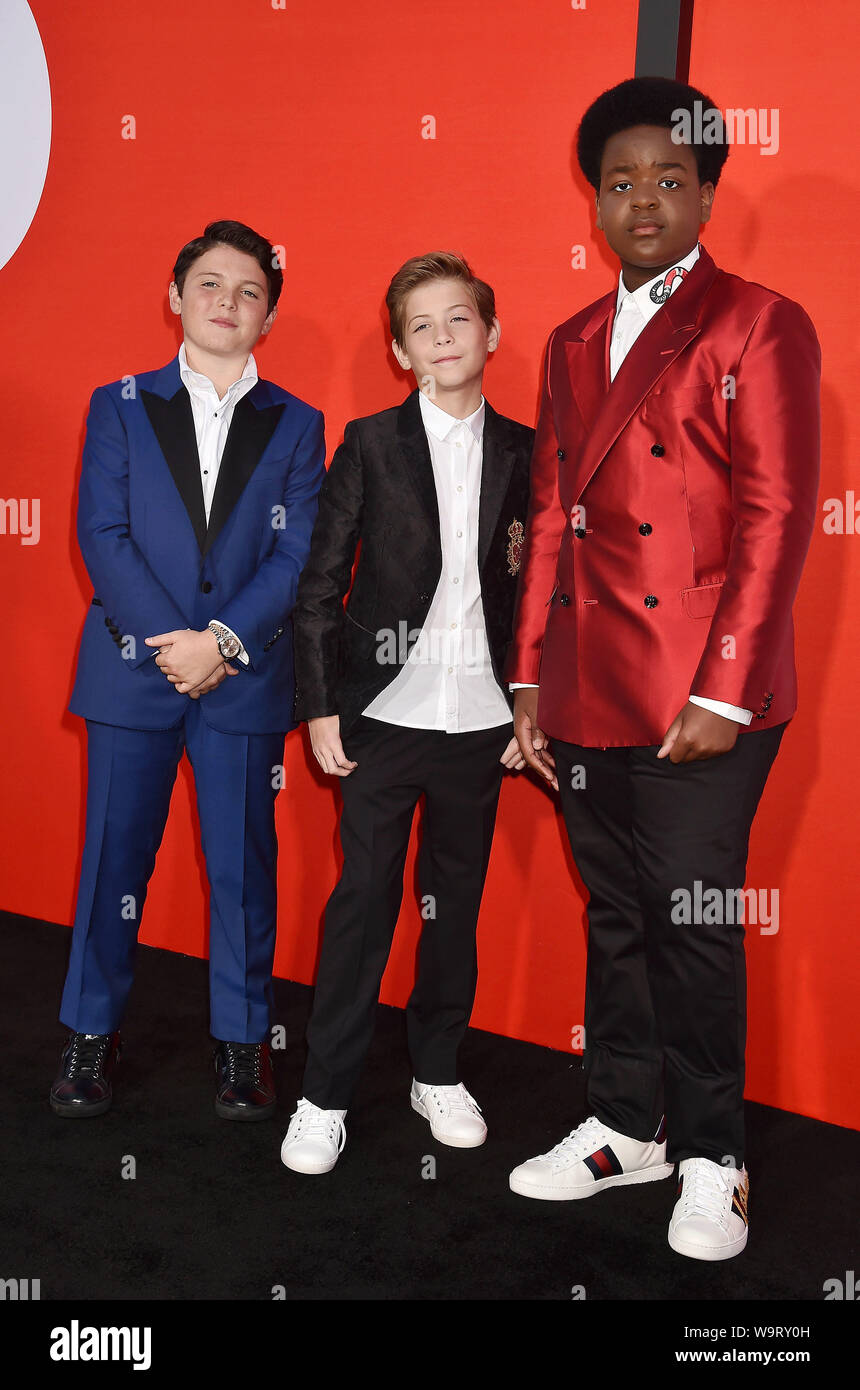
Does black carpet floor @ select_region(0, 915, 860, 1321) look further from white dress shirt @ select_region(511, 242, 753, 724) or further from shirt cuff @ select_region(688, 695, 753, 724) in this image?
white dress shirt @ select_region(511, 242, 753, 724)

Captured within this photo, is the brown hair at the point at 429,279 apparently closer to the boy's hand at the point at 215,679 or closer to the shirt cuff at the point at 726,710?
the boy's hand at the point at 215,679

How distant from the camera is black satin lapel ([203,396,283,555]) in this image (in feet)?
7.93

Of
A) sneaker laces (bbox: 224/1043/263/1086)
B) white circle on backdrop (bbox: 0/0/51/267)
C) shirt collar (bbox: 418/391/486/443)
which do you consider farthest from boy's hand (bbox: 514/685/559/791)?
white circle on backdrop (bbox: 0/0/51/267)

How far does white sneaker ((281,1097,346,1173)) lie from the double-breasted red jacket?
869 millimetres

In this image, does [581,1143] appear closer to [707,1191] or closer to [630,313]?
[707,1191]

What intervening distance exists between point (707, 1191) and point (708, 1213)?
0.04 metres

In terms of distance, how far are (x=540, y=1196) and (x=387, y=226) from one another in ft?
7.13

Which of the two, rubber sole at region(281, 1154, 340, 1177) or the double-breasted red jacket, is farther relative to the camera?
rubber sole at region(281, 1154, 340, 1177)

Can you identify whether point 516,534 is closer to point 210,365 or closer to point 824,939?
point 210,365

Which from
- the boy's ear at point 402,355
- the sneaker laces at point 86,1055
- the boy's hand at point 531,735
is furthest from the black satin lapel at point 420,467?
the sneaker laces at point 86,1055

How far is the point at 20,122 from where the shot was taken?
3430 mm

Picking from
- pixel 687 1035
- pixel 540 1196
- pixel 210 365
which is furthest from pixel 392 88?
pixel 540 1196

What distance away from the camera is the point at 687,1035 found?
2.01m

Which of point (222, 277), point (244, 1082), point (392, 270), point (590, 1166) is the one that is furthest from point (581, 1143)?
point (392, 270)
